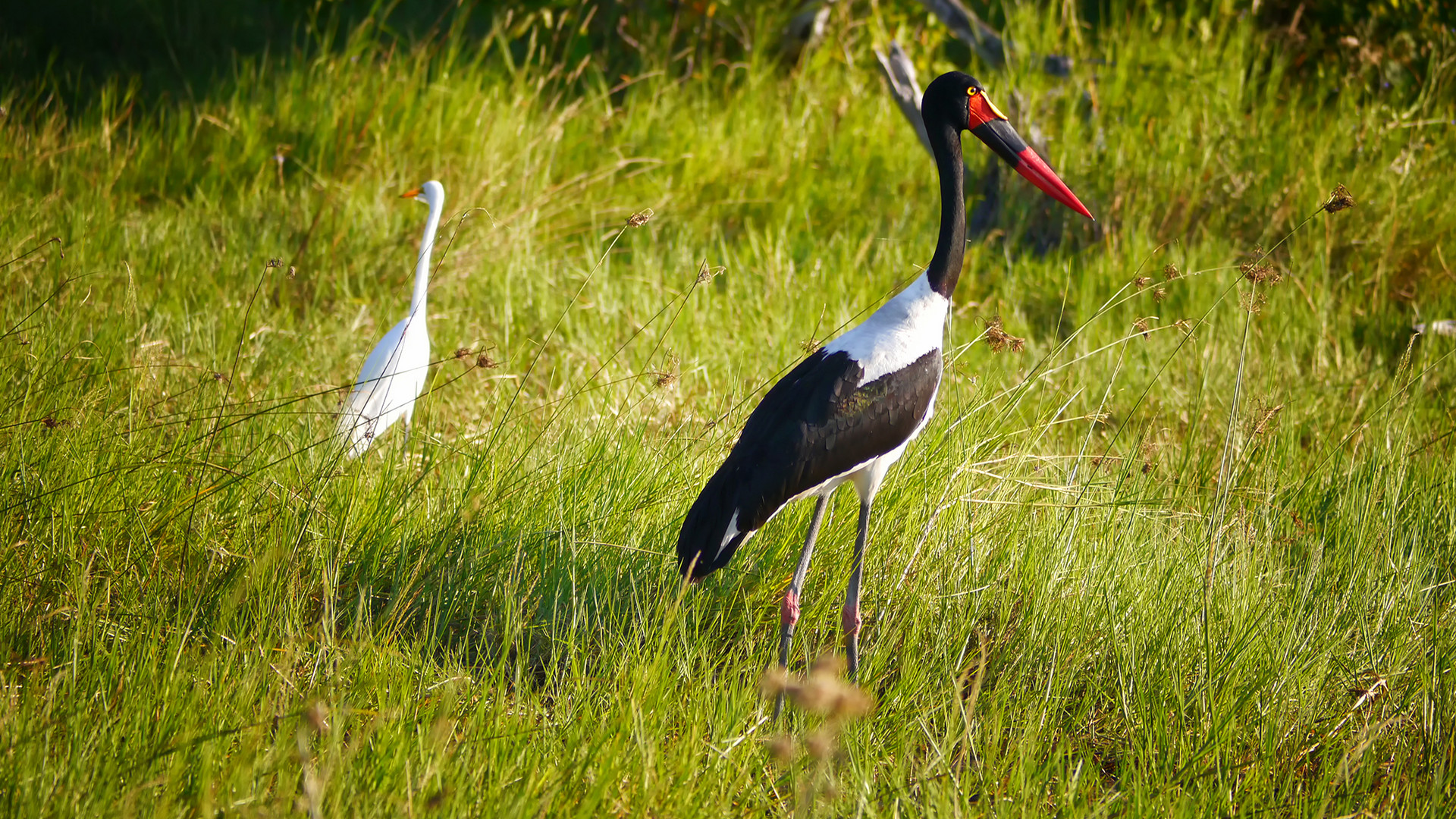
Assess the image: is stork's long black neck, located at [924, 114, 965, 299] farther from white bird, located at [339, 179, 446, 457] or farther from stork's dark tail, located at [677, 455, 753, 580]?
white bird, located at [339, 179, 446, 457]

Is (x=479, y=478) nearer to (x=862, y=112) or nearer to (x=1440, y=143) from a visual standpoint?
(x=862, y=112)

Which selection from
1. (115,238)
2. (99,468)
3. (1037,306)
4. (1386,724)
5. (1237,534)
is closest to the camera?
(1386,724)

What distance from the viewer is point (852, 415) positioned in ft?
7.94

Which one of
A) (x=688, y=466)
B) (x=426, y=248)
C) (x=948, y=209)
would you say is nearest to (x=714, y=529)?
(x=688, y=466)

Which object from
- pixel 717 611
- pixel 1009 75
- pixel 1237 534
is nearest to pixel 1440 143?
pixel 1009 75

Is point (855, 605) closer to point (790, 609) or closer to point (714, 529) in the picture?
point (790, 609)

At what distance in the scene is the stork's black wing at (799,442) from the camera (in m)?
2.31

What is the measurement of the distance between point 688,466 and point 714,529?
2.06 ft

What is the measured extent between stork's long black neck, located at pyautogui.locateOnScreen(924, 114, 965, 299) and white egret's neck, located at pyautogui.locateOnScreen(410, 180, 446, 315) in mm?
1568

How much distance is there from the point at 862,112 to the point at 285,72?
123 inches

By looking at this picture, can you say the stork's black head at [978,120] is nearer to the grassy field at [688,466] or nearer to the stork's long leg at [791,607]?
the grassy field at [688,466]

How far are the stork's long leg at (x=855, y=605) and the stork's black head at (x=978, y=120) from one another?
1029 mm

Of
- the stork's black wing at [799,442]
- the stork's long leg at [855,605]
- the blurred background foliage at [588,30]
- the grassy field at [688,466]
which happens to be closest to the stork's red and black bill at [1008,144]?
the grassy field at [688,466]

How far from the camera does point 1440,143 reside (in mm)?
5035
